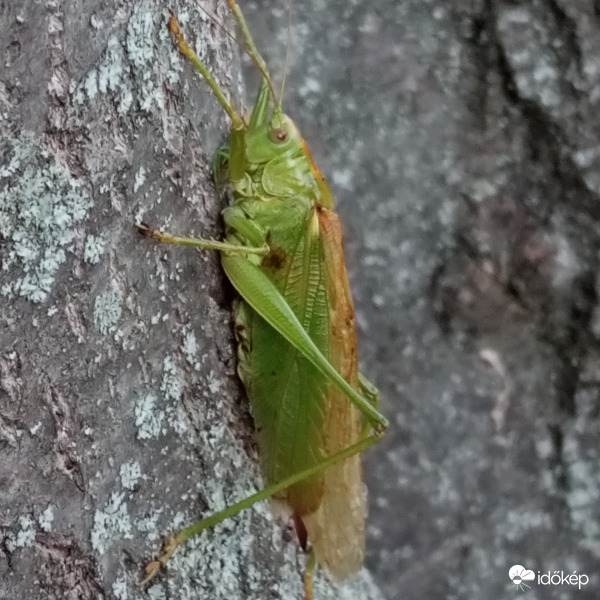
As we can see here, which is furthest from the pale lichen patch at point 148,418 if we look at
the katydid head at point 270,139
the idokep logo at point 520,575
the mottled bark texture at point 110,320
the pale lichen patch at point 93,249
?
the idokep logo at point 520,575

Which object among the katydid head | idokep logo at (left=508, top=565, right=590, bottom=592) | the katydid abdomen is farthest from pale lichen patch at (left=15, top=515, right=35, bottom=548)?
idokep logo at (left=508, top=565, right=590, bottom=592)

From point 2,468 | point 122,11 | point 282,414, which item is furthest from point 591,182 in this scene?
point 2,468

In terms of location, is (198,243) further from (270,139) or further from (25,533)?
(25,533)

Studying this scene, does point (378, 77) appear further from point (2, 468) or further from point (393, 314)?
point (2, 468)

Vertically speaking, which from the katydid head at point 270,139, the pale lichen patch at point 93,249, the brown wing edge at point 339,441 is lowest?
the brown wing edge at point 339,441

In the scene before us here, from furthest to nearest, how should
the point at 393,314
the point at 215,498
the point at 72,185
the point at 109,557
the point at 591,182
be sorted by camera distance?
1. the point at 393,314
2. the point at 591,182
3. the point at 215,498
4. the point at 109,557
5. the point at 72,185

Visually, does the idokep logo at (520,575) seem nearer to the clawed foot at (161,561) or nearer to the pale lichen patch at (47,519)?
the clawed foot at (161,561)
